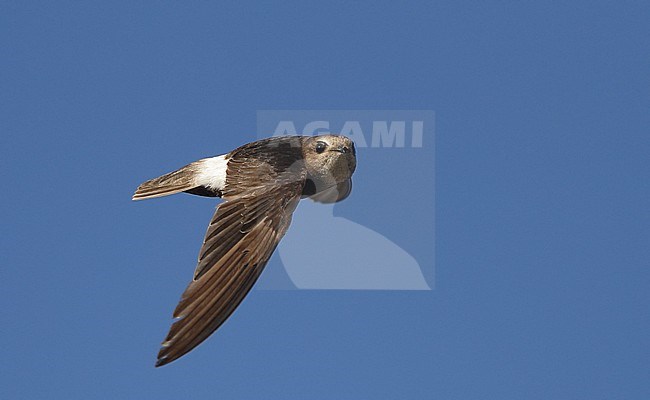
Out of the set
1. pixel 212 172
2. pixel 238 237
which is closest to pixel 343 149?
pixel 212 172

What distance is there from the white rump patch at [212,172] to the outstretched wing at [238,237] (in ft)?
0.37

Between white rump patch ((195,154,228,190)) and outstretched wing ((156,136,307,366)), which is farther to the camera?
white rump patch ((195,154,228,190))

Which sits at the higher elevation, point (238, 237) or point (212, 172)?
point (212, 172)

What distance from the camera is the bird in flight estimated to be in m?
6.31

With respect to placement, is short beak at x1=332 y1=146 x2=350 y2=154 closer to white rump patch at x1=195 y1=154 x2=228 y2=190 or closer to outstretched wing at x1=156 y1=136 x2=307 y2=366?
outstretched wing at x1=156 y1=136 x2=307 y2=366

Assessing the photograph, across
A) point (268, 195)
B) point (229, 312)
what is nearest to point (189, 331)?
point (229, 312)

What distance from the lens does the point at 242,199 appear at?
7.06 metres

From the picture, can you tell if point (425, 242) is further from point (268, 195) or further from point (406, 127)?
point (268, 195)

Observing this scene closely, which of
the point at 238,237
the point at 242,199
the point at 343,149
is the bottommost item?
the point at 238,237

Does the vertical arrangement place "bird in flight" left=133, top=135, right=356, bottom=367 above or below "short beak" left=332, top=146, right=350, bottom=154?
below

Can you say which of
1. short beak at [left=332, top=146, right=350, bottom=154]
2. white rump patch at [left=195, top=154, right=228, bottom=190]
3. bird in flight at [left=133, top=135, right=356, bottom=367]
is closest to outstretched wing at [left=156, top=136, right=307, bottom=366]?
bird in flight at [left=133, top=135, right=356, bottom=367]

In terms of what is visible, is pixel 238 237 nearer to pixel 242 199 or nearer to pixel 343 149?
pixel 242 199

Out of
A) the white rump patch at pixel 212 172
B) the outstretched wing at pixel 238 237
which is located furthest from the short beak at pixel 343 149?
the white rump patch at pixel 212 172

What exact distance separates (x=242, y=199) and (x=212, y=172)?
28.0 inches
